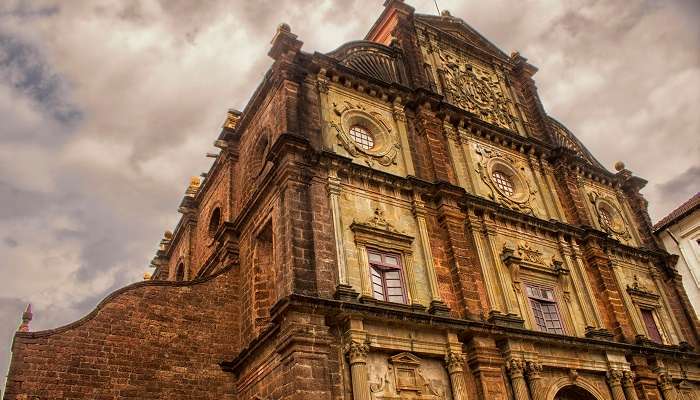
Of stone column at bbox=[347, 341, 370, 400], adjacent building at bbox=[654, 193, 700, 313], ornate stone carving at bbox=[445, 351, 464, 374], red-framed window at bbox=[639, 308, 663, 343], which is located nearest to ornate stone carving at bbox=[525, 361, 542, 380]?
ornate stone carving at bbox=[445, 351, 464, 374]

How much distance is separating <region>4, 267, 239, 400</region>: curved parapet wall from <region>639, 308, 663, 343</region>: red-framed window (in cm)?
1439

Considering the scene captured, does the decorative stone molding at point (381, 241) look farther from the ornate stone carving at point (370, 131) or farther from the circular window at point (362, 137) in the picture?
the circular window at point (362, 137)

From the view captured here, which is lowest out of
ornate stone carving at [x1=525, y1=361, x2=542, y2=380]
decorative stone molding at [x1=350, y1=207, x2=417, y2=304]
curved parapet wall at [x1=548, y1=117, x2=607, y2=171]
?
ornate stone carving at [x1=525, y1=361, x2=542, y2=380]

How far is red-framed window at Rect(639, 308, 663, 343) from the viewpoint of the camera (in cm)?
2056

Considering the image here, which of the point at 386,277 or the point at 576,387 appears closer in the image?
the point at 386,277

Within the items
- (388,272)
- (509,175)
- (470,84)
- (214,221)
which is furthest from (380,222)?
(470,84)

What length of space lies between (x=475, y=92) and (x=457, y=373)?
12398 mm

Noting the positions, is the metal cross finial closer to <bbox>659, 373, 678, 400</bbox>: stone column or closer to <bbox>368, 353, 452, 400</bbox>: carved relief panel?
<bbox>368, 353, 452, 400</bbox>: carved relief panel

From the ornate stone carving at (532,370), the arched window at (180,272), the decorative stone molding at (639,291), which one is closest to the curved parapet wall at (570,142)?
the decorative stone molding at (639,291)

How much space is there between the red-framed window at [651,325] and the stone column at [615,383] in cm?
407

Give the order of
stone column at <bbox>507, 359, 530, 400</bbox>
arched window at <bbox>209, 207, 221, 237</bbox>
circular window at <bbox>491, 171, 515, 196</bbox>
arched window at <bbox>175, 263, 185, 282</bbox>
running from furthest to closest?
arched window at <bbox>175, 263, 185, 282</bbox> < arched window at <bbox>209, 207, 221, 237</bbox> < circular window at <bbox>491, 171, 515, 196</bbox> < stone column at <bbox>507, 359, 530, 400</bbox>

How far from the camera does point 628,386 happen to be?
17094mm

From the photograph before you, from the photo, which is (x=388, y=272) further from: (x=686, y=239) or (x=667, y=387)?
(x=686, y=239)

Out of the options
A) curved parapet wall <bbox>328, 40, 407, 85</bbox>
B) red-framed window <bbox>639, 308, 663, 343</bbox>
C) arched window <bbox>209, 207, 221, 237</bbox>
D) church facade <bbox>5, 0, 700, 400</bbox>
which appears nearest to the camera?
church facade <bbox>5, 0, 700, 400</bbox>
